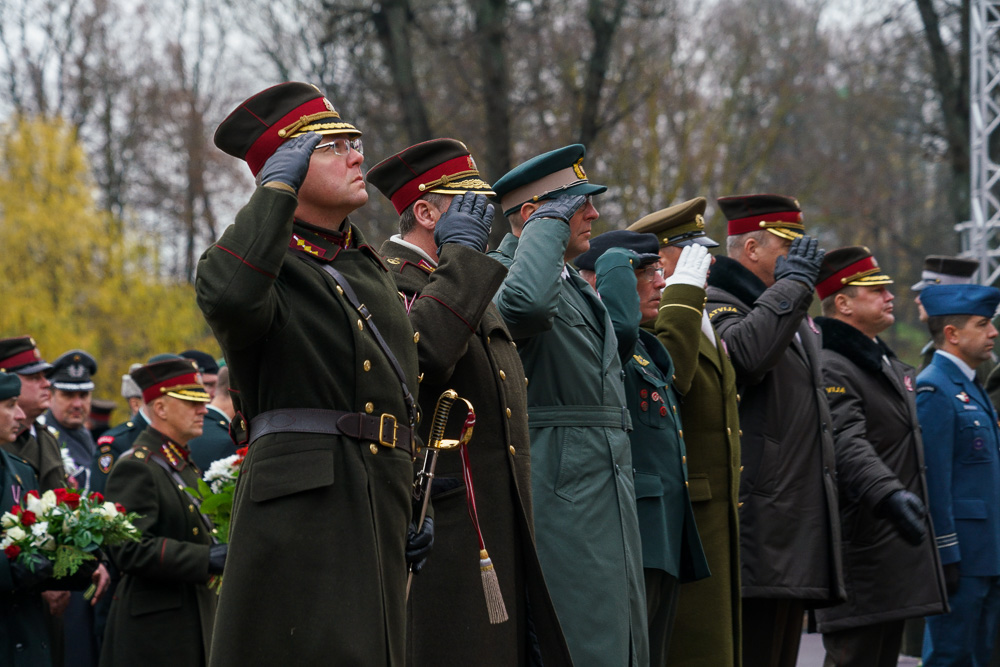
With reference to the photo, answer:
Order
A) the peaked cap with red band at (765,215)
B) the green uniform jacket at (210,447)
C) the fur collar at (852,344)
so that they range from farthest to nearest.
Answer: the green uniform jacket at (210,447)
the fur collar at (852,344)
the peaked cap with red band at (765,215)

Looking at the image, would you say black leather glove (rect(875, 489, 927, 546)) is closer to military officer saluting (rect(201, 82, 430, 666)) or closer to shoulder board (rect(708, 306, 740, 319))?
shoulder board (rect(708, 306, 740, 319))

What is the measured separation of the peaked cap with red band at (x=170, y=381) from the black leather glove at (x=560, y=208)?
9.99 feet

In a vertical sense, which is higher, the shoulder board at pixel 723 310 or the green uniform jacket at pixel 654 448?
the shoulder board at pixel 723 310

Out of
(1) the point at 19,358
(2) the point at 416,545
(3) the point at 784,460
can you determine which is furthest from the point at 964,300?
(1) the point at 19,358

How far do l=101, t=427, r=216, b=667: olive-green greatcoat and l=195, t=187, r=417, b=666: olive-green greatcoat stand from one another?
331cm

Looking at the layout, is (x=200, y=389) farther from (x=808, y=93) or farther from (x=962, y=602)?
(x=808, y=93)

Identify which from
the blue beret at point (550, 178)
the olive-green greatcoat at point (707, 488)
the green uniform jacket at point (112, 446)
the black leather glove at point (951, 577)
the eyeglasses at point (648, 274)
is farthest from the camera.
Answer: the green uniform jacket at point (112, 446)

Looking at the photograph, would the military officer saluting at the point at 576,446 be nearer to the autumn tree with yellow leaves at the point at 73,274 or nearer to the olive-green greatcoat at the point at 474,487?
the olive-green greatcoat at the point at 474,487

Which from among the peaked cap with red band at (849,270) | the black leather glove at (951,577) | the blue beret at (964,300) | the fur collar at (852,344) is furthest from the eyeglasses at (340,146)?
the blue beret at (964,300)

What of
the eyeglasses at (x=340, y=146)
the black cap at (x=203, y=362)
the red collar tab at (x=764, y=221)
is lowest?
the black cap at (x=203, y=362)

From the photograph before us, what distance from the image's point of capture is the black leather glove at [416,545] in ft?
11.6

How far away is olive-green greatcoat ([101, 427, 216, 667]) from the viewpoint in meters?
6.36

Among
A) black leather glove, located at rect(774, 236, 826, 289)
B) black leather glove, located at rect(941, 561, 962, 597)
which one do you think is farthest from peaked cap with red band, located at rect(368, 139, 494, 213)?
black leather glove, located at rect(941, 561, 962, 597)

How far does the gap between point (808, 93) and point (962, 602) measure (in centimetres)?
1786
